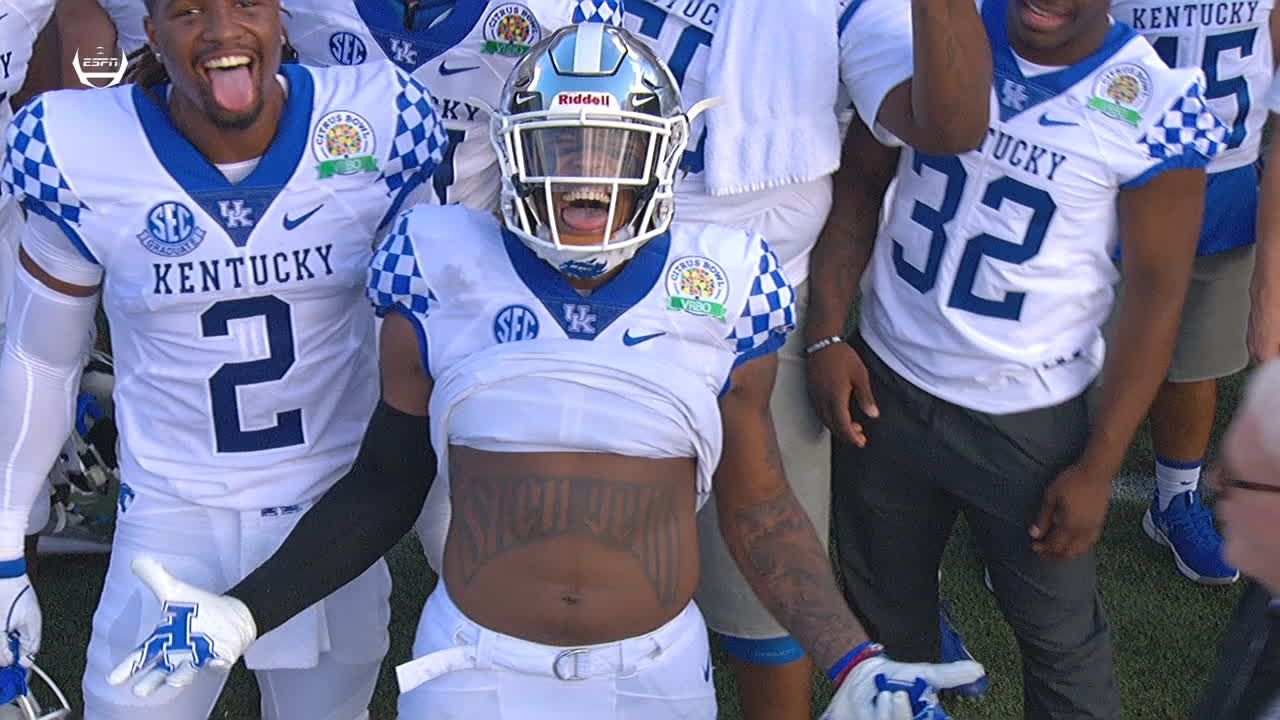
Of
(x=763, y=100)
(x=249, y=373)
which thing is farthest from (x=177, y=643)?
(x=763, y=100)

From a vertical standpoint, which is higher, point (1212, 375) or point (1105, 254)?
point (1105, 254)

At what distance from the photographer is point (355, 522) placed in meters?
2.39

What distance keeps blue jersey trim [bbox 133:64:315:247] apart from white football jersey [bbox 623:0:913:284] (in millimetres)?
730

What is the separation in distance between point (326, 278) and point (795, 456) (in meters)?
1.05

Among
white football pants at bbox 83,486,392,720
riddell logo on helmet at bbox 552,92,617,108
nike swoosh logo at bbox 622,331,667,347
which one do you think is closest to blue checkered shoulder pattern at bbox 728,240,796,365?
nike swoosh logo at bbox 622,331,667,347

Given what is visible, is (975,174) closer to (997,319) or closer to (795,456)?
(997,319)

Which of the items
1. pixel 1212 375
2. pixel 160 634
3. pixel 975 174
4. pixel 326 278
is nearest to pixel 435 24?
Result: pixel 326 278

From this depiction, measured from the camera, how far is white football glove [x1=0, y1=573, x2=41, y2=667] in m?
2.60

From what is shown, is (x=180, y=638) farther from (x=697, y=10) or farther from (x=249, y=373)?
(x=697, y=10)

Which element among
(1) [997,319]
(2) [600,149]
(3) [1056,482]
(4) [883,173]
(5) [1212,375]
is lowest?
(5) [1212,375]

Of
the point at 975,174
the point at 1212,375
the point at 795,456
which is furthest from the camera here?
the point at 1212,375

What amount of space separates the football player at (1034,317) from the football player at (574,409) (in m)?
0.58

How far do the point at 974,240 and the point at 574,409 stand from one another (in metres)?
0.97

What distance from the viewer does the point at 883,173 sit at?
9.79 ft
